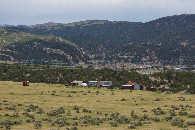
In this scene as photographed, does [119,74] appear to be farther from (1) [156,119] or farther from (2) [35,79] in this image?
(1) [156,119]

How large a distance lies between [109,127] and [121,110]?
1491 cm

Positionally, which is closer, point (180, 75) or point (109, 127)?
point (109, 127)

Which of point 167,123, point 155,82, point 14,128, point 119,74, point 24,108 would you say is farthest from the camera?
point 119,74

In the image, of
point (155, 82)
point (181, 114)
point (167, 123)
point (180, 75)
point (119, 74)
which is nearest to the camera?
point (167, 123)

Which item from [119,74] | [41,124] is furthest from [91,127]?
[119,74]

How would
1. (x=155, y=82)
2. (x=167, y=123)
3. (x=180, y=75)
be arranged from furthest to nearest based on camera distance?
1. (x=180, y=75)
2. (x=155, y=82)
3. (x=167, y=123)

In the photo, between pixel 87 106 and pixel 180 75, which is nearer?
pixel 87 106

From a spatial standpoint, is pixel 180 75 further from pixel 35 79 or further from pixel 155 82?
pixel 35 79

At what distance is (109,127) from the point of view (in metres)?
37.6

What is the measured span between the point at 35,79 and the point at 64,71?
2059cm

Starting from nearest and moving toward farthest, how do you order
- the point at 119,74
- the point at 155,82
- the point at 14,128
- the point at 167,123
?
the point at 14,128 → the point at 167,123 → the point at 155,82 → the point at 119,74

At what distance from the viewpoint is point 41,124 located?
3822 centimetres

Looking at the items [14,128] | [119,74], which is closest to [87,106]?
[14,128]

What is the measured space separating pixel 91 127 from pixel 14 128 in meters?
8.36
